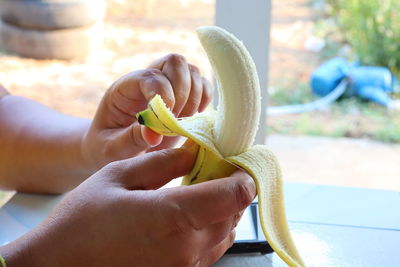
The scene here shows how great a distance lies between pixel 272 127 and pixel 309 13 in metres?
1.79

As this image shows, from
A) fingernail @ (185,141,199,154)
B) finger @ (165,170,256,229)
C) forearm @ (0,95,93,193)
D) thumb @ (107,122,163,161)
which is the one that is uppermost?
fingernail @ (185,141,199,154)

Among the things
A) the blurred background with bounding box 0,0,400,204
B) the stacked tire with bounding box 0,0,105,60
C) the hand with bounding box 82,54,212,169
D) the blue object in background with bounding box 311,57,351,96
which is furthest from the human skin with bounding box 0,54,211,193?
the stacked tire with bounding box 0,0,105,60

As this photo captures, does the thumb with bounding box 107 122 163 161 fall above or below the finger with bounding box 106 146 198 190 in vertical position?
below

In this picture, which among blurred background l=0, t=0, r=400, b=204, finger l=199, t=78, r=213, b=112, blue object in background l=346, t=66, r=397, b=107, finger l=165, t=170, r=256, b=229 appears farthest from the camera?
blue object in background l=346, t=66, r=397, b=107

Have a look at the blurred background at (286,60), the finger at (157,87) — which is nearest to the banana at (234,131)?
the finger at (157,87)

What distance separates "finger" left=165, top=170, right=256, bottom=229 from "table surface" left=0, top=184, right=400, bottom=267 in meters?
0.24

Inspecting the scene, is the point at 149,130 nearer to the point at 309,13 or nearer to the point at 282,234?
the point at 282,234

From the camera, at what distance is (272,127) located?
113 inches

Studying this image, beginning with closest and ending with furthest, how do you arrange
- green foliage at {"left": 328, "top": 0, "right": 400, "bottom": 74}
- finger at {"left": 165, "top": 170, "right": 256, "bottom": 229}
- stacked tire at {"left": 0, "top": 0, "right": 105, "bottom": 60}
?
finger at {"left": 165, "top": 170, "right": 256, "bottom": 229}
green foliage at {"left": 328, "top": 0, "right": 400, "bottom": 74}
stacked tire at {"left": 0, "top": 0, "right": 105, "bottom": 60}

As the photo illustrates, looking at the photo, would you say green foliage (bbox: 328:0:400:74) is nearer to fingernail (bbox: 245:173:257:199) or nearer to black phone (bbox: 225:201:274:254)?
black phone (bbox: 225:201:274:254)

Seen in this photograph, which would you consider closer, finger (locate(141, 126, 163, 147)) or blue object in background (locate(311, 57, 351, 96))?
finger (locate(141, 126, 163, 147))

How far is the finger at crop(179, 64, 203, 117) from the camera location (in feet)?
2.72

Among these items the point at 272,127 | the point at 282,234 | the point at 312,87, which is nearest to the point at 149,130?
the point at 282,234

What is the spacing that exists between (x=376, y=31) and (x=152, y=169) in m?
3.16
